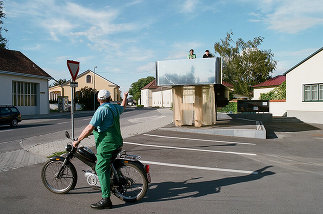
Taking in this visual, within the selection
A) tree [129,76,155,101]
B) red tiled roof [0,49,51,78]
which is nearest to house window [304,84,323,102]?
red tiled roof [0,49,51,78]

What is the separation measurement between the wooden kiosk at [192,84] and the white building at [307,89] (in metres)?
10.2

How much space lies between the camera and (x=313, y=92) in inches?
867

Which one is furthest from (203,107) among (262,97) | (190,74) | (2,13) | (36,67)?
(2,13)

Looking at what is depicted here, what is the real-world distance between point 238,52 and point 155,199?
4416cm

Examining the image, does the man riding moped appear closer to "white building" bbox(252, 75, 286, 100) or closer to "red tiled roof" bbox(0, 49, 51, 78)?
"red tiled roof" bbox(0, 49, 51, 78)

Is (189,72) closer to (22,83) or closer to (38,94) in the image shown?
(22,83)

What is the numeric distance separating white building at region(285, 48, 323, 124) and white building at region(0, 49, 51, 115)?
26200 millimetres

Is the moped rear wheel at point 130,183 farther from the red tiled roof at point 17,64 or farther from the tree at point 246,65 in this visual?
the tree at point 246,65

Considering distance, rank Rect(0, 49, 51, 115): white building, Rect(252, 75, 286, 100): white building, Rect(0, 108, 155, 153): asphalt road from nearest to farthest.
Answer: Rect(0, 108, 155, 153): asphalt road
Rect(0, 49, 51, 115): white building
Rect(252, 75, 286, 100): white building

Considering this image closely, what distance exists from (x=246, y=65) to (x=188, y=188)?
42.2m

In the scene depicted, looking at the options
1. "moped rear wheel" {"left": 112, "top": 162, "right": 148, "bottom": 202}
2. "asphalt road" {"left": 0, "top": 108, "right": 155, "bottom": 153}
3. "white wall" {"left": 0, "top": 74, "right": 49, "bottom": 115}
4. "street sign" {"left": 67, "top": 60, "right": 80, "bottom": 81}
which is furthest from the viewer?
"white wall" {"left": 0, "top": 74, "right": 49, "bottom": 115}

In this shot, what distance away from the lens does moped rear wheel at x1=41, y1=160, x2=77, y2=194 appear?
4.77 metres

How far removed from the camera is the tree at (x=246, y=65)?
4409 cm

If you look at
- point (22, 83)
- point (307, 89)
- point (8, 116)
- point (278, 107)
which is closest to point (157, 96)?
point (22, 83)
